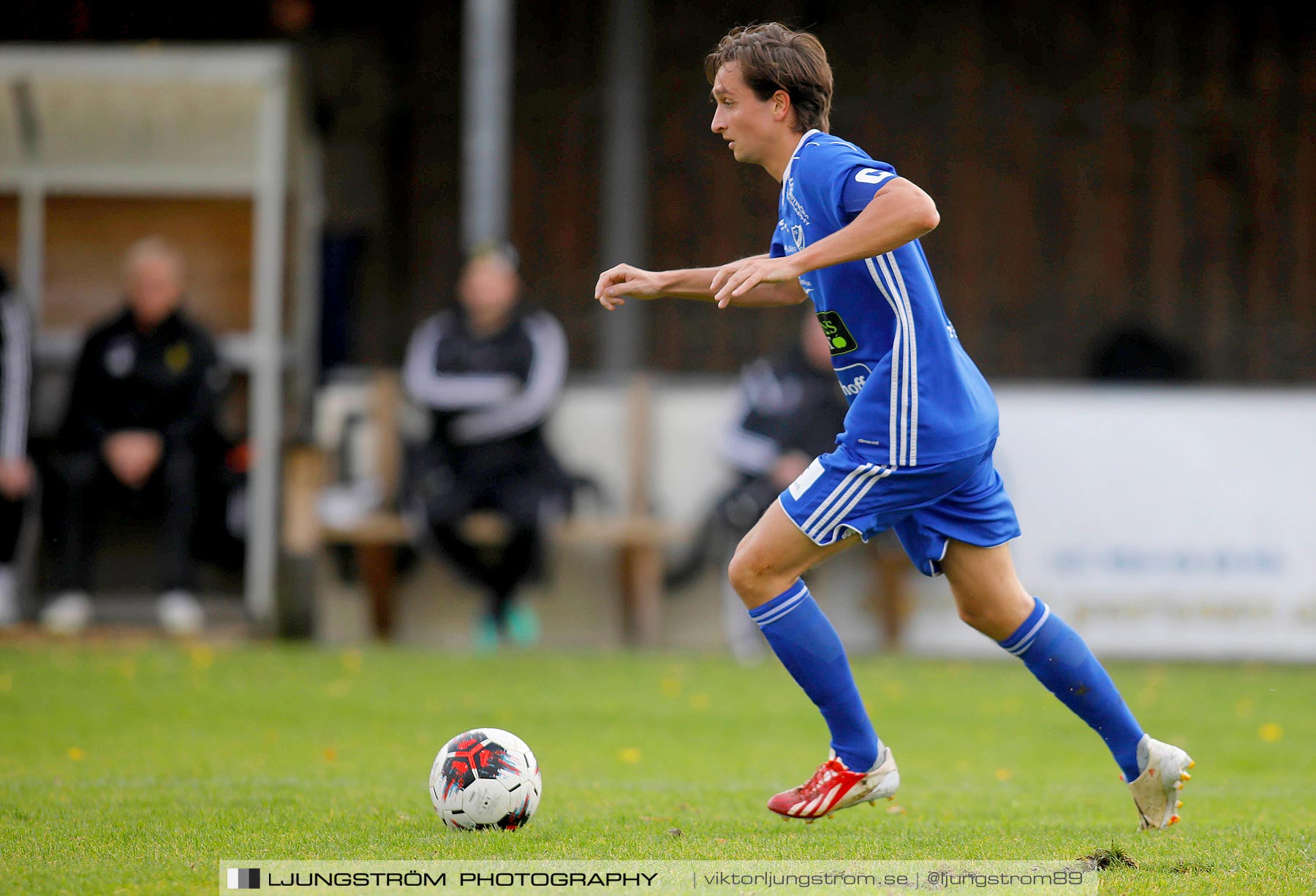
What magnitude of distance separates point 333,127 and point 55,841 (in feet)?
32.0

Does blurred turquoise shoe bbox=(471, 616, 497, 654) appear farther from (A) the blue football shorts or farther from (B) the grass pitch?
(A) the blue football shorts

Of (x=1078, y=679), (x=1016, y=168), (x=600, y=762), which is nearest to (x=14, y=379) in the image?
(x=600, y=762)

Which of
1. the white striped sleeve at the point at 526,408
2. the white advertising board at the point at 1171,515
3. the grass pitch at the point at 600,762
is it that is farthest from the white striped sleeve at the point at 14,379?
the white advertising board at the point at 1171,515

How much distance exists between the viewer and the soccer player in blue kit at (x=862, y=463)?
13.0ft

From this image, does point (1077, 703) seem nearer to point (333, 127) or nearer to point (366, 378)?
point (366, 378)

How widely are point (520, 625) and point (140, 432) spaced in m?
2.56

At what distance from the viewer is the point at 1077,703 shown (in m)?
4.18

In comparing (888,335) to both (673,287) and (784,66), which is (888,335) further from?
(784,66)

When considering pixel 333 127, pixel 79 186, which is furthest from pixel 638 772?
pixel 333 127

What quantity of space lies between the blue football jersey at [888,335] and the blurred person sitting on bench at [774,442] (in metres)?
4.93

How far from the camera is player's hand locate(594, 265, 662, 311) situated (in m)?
4.11

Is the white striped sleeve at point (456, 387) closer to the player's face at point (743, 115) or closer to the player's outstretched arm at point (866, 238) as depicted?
the player's face at point (743, 115)

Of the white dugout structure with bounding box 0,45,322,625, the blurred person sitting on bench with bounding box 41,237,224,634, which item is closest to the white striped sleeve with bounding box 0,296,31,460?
the blurred person sitting on bench with bounding box 41,237,224,634

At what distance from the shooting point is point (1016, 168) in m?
13.4
